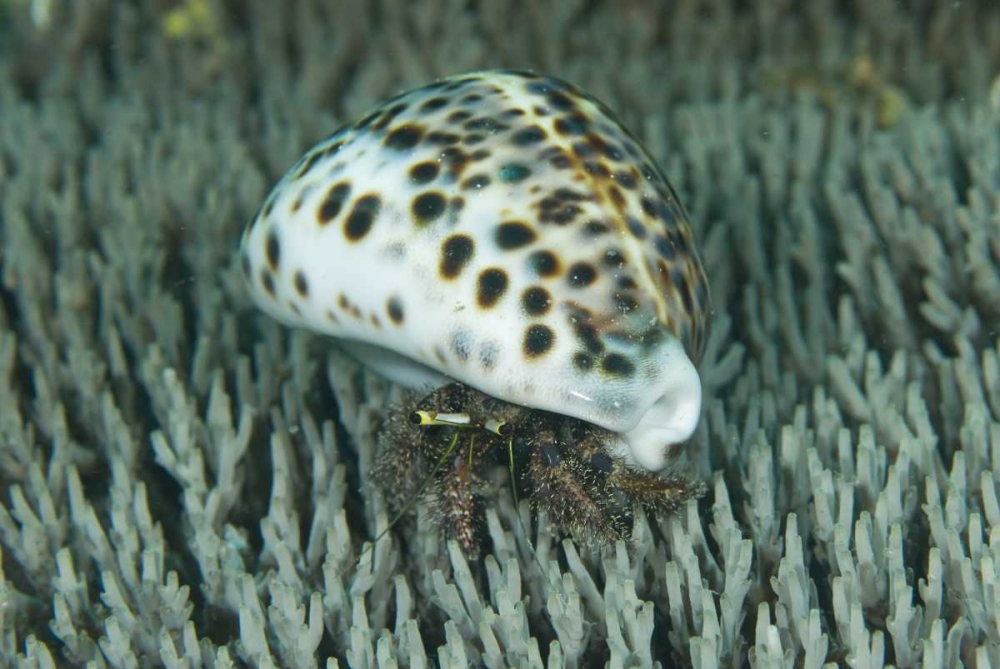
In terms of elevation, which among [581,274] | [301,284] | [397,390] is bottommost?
[397,390]

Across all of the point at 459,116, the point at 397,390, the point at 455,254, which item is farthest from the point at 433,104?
the point at 397,390

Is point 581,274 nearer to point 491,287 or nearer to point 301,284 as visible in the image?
point 491,287

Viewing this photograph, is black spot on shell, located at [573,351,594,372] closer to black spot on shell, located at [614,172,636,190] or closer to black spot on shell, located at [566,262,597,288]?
black spot on shell, located at [566,262,597,288]

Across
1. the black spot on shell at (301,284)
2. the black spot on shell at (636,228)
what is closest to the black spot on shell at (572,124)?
the black spot on shell at (636,228)

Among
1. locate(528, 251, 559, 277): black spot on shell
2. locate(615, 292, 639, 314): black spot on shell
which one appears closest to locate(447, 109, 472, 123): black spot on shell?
locate(528, 251, 559, 277): black spot on shell

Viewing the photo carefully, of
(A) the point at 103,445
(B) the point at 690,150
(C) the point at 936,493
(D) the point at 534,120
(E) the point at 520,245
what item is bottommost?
(A) the point at 103,445

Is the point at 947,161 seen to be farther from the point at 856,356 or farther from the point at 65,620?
the point at 65,620

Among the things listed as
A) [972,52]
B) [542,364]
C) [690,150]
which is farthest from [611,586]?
[972,52]
